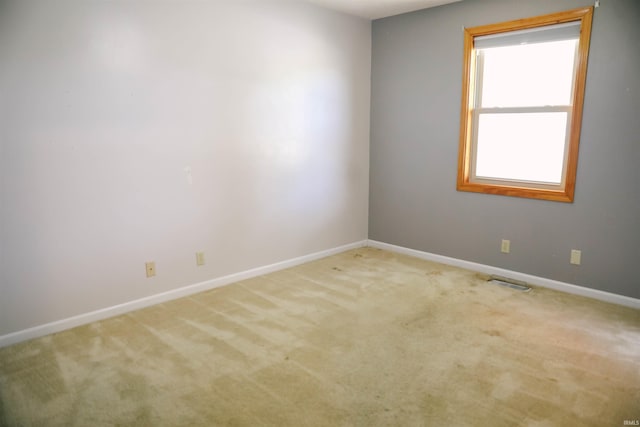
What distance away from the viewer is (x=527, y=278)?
3.70 metres

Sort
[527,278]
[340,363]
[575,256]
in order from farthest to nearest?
[527,278] < [575,256] < [340,363]

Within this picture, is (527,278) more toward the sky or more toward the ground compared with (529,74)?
more toward the ground

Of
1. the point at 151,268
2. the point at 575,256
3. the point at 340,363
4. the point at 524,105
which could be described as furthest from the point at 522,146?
the point at 151,268

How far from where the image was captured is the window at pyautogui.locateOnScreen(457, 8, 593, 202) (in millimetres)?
3312

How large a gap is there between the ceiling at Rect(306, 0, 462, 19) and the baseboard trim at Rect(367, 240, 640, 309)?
2.46 metres

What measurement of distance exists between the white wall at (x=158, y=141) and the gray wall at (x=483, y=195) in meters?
0.58

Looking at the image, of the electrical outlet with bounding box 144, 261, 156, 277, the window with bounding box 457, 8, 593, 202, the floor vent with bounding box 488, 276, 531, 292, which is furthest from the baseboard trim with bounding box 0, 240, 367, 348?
the window with bounding box 457, 8, 593, 202

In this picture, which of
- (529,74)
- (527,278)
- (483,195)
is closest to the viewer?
(529,74)

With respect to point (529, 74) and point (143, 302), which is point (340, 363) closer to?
point (143, 302)

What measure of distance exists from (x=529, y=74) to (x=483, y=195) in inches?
44.4

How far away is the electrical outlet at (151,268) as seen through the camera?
10.5 feet

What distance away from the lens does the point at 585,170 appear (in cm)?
329

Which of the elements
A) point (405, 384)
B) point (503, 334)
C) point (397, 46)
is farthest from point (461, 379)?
point (397, 46)

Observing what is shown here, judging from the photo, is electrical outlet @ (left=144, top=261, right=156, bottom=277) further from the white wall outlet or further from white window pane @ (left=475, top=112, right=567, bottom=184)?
the white wall outlet
